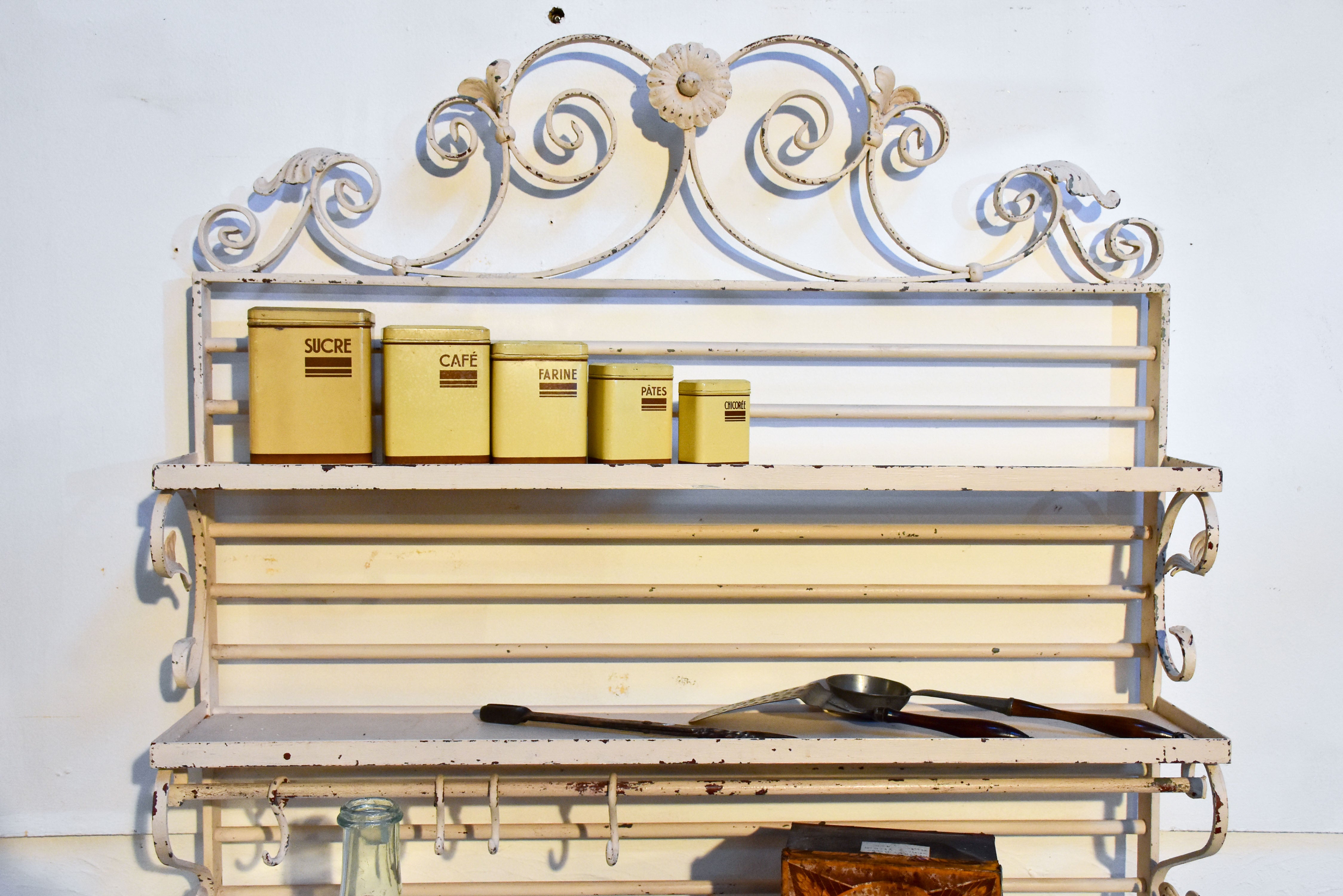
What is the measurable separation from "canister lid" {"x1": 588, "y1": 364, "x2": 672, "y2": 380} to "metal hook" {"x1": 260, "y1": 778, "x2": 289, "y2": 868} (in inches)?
24.6

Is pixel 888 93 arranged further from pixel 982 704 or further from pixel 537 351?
pixel 982 704

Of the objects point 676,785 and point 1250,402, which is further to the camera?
point 1250,402

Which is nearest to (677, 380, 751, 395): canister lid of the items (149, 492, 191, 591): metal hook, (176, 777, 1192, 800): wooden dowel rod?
(176, 777, 1192, 800): wooden dowel rod

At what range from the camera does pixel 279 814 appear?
1.10 meters

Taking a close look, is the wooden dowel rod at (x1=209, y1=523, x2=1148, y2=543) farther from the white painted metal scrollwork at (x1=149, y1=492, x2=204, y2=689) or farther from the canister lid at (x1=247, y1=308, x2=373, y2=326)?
the canister lid at (x1=247, y1=308, x2=373, y2=326)

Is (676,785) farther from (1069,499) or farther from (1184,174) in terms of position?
(1184,174)

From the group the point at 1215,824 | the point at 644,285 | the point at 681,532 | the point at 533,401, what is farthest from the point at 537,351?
the point at 1215,824

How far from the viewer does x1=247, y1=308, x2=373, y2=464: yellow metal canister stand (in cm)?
102

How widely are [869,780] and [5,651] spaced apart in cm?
113

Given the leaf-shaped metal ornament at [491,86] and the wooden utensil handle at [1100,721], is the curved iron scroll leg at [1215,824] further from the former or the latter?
the leaf-shaped metal ornament at [491,86]

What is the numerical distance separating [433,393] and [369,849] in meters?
0.48

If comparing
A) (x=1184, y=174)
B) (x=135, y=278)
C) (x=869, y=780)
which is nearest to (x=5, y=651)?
(x=135, y=278)

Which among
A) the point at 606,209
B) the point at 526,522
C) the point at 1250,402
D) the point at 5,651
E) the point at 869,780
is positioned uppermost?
the point at 606,209

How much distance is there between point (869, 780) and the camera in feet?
3.84
